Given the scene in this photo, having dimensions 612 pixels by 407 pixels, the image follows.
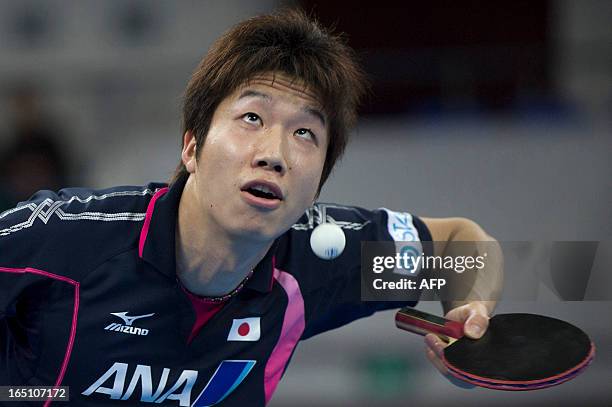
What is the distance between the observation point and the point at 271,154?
265cm

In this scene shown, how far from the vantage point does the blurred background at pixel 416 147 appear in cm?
530

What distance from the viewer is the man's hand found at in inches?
110

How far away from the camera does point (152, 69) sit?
22.3 feet

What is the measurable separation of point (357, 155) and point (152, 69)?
1700mm

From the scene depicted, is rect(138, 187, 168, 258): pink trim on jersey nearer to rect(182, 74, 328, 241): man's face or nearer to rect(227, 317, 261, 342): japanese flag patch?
rect(182, 74, 328, 241): man's face

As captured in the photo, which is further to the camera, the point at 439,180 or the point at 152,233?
the point at 439,180

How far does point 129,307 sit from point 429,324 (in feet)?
2.80

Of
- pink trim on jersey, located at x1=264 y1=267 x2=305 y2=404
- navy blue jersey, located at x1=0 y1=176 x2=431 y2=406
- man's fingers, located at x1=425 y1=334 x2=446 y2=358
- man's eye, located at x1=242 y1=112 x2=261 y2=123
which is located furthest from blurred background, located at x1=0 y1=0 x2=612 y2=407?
Answer: man's eye, located at x1=242 y1=112 x2=261 y2=123

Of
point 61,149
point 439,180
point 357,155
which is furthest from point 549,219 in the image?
point 61,149

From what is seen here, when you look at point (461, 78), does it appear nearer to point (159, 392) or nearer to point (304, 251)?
point (304, 251)

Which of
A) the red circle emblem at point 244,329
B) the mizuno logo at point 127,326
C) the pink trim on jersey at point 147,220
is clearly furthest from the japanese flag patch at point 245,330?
the pink trim on jersey at point 147,220

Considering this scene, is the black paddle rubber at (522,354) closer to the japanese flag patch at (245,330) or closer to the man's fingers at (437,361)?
the man's fingers at (437,361)

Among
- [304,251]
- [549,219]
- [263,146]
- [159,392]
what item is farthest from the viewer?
[549,219]

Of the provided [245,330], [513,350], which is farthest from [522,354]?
[245,330]
